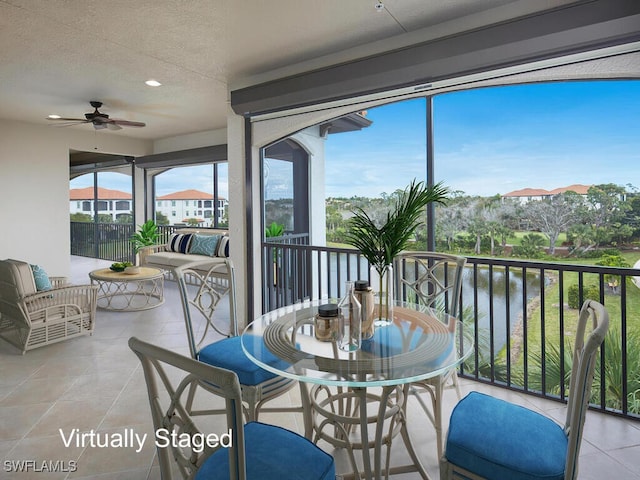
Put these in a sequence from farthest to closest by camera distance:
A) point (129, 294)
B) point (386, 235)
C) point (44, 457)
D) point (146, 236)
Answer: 1. point (146, 236)
2. point (129, 294)
3. point (44, 457)
4. point (386, 235)

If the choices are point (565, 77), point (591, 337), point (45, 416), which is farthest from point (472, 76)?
point (45, 416)

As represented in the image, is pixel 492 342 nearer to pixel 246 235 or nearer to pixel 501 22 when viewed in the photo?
pixel 501 22

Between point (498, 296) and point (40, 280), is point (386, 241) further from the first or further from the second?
point (40, 280)

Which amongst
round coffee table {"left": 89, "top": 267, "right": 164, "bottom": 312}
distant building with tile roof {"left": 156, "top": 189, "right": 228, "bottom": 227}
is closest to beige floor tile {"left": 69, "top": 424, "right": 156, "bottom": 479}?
round coffee table {"left": 89, "top": 267, "right": 164, "bottom": 312}

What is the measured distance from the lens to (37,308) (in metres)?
3.59

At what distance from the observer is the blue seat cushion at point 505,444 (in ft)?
4.13

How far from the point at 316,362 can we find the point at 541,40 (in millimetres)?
2309

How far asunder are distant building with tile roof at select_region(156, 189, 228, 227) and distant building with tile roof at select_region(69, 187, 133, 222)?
2.78 ft

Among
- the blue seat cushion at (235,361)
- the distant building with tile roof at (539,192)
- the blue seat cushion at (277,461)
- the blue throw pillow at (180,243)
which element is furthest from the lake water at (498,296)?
the blue throw pillow at (180,243)

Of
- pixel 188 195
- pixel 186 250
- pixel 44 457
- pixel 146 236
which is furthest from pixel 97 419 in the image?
pixel 188 195

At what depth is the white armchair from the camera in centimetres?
352

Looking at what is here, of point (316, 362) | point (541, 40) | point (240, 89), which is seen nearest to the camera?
point (316, 362)

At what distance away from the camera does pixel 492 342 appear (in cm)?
302

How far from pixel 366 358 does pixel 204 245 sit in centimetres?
581
